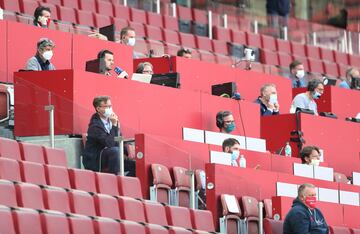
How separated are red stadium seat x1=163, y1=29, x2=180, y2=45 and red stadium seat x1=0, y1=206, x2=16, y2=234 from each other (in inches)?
400

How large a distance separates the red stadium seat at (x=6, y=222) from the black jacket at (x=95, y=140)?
290 centimetres

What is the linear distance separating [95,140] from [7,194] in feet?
8.18

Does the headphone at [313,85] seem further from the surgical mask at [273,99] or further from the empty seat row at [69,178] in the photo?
the empty seat row at [69,178]

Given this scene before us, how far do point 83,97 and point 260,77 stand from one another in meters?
4.70

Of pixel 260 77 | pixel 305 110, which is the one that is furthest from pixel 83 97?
pixel 260 77

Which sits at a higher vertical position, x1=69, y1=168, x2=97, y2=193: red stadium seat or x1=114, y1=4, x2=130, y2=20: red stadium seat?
x1=114, y1=4, x2=130, y2=20: red stadium seat

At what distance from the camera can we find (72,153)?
14.3 m

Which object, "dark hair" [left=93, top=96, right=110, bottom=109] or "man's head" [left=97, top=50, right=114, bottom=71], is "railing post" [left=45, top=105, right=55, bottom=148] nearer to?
"dark hair" [left=93, top=96, right=110, bottom=109]

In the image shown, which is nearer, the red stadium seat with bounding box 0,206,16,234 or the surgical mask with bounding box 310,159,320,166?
the red stadium seat with bounding box 0,206,16,234

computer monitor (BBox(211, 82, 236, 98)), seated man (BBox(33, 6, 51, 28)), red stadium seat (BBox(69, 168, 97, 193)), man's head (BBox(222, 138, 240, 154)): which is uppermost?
seated man (BBox(33, 6, 51, 28))

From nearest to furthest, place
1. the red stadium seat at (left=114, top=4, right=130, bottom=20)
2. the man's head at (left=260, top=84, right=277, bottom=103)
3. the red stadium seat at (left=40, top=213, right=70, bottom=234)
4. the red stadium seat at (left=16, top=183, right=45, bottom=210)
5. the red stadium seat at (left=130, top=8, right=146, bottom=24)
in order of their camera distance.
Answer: the red stadium seat at (left=40, top=213, right=70, bottom=234) → the red stadium seat at (left=16, top=183, right=45, bottom=210) → the man's head at (left=260, top=84, right=277, bottom=103) → the red stadium seat at (left=114, top=4, right=130, bottom=20) → the red stadium seat at (left=130, top=8, right=146, bottom=24)

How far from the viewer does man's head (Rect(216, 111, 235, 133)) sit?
1593 centimetres

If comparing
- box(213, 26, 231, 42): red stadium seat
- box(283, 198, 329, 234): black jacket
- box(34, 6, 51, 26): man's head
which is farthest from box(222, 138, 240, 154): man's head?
box(213, 26, 231, 42): red stadium seat

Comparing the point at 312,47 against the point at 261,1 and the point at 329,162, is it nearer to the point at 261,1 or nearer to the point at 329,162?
the point at 261,1
